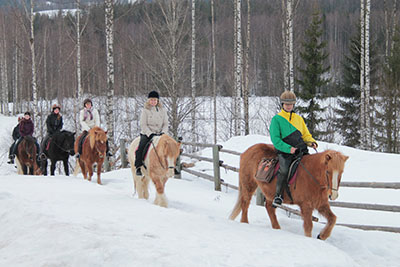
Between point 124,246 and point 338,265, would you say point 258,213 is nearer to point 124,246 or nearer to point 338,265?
point 338,265

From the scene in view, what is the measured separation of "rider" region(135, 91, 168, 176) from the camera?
6500 millimetres

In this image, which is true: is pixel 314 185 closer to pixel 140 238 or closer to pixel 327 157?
pixel 327 157

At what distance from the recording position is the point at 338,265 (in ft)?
10.7

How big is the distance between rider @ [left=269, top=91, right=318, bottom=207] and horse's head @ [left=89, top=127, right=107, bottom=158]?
5.34 meters

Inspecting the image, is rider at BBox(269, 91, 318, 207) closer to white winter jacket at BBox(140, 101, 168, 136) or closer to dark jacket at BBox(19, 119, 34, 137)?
white winter jacket at BBox(140, 101, 168, 136)

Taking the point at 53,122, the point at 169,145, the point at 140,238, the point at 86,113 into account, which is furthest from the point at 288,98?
the point at 53,122

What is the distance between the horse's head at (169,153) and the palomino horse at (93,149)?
335cm

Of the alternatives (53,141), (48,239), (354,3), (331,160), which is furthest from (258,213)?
(354,3)

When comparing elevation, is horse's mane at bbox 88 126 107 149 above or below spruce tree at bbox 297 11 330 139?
below

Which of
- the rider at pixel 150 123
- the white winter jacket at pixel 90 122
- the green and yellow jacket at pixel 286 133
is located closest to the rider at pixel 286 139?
the green and yellow jacket at pixel 286 133

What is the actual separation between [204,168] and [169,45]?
490cm

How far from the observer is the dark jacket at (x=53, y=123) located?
10172 mm

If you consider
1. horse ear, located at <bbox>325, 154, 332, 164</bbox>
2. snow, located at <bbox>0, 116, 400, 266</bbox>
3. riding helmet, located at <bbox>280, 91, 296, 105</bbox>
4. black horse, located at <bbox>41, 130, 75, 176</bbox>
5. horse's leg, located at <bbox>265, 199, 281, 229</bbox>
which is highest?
riding helmet, located at <bbox>280, 91, 296, 105</bbox>

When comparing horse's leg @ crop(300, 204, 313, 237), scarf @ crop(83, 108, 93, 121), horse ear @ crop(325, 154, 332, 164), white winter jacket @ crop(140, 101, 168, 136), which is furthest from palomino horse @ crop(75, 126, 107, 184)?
horse ear @ crop(325, 154, 332, 164)
